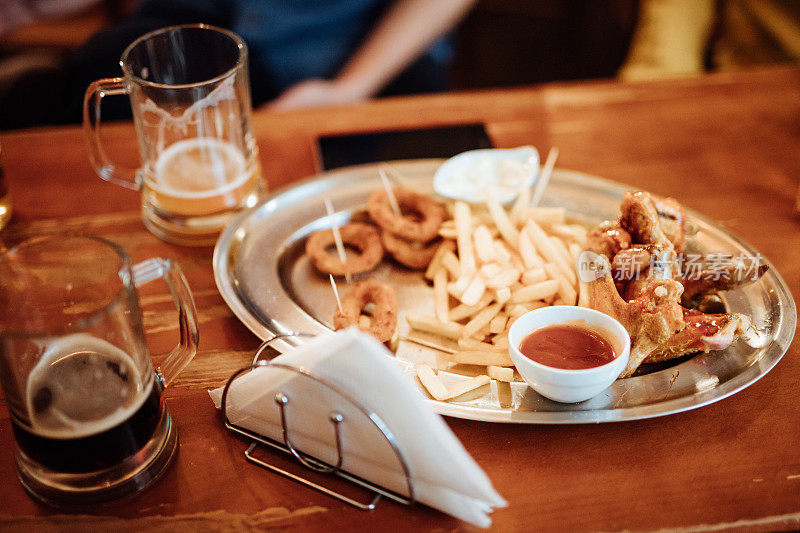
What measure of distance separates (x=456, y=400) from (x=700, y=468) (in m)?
0.52

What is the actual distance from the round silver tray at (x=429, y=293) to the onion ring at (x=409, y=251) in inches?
1.6

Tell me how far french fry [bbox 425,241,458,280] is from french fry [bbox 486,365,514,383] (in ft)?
1.44

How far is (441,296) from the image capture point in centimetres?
187

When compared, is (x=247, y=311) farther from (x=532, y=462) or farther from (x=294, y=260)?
(x=532, y=462)

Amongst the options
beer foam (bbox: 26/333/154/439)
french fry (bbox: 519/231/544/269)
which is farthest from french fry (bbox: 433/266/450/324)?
beer foam (bbox: 26/333/154/439)

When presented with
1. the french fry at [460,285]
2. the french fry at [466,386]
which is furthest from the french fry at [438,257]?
the french fry at [466,386]

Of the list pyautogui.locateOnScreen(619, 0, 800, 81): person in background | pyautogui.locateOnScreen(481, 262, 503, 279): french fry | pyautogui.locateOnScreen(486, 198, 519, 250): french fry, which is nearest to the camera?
pyautogui.locateOnScreen(481, 262, 503, 279): french fry

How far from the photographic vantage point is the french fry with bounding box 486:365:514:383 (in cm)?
159

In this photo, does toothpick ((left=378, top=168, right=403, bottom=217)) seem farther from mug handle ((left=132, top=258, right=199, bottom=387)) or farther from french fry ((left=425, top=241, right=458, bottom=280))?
mug handle ((left=132, top=258, right=199, bottom=387))

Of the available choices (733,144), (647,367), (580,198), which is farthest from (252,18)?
(647,367)

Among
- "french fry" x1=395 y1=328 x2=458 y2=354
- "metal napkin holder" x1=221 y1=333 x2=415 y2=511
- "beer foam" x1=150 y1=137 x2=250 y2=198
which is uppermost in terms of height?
"beer foam" x1=150 y1=137 x2=250 y2=198

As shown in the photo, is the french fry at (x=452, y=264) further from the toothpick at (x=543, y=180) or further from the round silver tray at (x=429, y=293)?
the toothpick at (x=543, y=180)

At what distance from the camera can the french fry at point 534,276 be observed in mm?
1792

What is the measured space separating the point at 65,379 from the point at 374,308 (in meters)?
0.79
